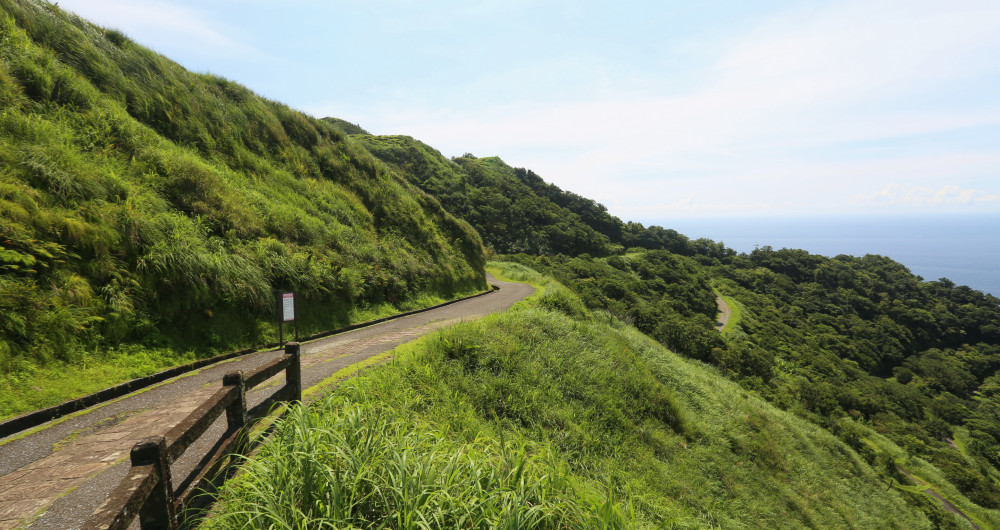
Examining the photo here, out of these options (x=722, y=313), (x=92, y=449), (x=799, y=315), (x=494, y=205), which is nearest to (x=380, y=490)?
(x=92, y=449)

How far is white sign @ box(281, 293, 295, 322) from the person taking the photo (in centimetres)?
823

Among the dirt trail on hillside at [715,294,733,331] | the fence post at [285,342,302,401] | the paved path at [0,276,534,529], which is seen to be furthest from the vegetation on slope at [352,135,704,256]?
Result: the fence post at [285,342,302,401]

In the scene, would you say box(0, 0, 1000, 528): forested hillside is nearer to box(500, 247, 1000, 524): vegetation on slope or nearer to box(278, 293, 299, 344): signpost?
box(278, 293, 299, 344): signpost

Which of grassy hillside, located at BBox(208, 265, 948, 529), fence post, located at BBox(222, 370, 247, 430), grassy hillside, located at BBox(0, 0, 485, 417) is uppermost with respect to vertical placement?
grassy hillside, located at BBox(0, 0, 485, 417)

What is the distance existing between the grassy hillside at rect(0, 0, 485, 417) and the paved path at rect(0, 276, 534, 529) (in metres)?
0.85

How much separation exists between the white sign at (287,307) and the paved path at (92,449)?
1.14 meters

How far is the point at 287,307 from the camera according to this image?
8344 mm

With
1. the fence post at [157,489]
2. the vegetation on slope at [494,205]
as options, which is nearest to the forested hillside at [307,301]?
the fence post at [157,489]

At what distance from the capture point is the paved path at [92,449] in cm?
324

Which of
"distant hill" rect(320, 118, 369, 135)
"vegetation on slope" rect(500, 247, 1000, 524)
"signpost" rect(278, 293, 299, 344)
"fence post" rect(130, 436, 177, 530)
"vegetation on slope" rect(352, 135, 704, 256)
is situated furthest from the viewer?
"distant hill" rect(320, 118, 369, 135)

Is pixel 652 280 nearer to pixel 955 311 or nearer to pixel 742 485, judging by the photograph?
pixel 742 485

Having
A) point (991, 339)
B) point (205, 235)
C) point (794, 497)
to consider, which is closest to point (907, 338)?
point (991, 339)

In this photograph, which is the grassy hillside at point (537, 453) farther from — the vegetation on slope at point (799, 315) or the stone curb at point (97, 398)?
the vegetation on slope at point (799, 315)

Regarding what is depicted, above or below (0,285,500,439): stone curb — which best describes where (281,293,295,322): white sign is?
above
